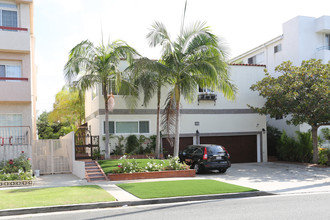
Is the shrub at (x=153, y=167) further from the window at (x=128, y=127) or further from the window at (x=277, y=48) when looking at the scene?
the window at (x=277, y=48)

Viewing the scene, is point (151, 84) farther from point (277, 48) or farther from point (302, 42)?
point (277, 48)

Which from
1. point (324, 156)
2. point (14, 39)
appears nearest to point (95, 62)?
point (14, 39)

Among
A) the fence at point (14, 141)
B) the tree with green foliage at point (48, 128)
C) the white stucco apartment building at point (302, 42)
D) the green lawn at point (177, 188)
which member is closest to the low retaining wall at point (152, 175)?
the green lawn at point (177, 188)

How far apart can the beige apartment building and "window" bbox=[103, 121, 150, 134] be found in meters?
4.76

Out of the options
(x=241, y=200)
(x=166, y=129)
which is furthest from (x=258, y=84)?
(x=241, y=200)

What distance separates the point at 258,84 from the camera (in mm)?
20984

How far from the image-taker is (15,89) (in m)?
17.5

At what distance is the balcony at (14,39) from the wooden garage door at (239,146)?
40.8 feet

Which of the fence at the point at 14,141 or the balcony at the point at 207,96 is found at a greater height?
the balcony at the point at 207,96

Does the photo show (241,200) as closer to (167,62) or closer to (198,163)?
(198,163)

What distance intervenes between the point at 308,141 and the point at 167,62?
10876 millimetres

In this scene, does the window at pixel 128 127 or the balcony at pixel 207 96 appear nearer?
the window at pixel 128 127

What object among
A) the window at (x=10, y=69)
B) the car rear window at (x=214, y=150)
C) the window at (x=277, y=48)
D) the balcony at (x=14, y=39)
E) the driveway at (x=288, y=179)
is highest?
the window at (x=277, y=48)

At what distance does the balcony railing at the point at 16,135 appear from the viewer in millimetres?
16984
